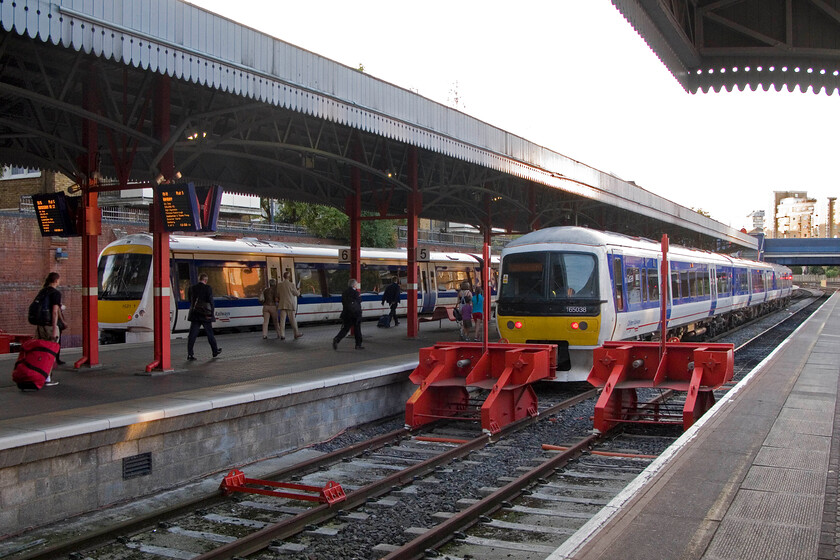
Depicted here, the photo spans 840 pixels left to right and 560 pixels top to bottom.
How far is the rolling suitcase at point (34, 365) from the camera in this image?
9.23 m

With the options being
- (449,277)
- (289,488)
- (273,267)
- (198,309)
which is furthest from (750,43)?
(449,277)

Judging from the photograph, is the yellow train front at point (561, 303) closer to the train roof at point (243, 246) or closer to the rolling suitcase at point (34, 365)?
the rolling suitcase at point (34, 365)

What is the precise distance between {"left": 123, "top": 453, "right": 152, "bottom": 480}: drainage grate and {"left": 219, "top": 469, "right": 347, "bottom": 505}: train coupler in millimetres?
→ 861

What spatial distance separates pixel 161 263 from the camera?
11156 millimetres

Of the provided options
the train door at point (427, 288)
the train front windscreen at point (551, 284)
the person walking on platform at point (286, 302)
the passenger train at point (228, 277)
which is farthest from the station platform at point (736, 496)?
the train door at point (427, 288)

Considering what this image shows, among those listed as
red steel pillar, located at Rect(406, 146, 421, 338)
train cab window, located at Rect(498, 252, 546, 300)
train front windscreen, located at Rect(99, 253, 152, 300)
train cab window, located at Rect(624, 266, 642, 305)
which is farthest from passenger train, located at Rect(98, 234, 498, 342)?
train cab window, located at Rect(624, 266, 642, 305)

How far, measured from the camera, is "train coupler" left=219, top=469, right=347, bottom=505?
273 inches

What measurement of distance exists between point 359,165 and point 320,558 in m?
10.6

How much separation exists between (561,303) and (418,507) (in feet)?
22.1

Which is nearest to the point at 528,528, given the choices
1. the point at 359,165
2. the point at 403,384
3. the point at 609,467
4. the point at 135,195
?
the point at 609,467

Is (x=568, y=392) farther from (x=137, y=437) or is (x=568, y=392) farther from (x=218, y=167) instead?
(x=218, y=167)

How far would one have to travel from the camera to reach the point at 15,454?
645cm

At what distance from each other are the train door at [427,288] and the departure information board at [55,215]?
54.1 feet

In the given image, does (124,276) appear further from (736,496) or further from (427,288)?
(736,496)
